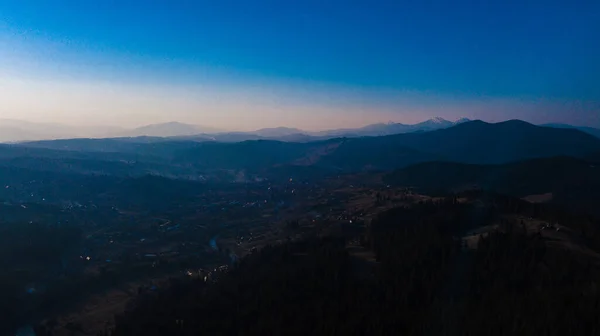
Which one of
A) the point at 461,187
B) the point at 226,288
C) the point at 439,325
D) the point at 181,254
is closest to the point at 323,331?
the point at 439,325

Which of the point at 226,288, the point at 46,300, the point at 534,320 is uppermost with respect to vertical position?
the point at 534,320

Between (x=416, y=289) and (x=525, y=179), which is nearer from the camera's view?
(x=416, y=289)

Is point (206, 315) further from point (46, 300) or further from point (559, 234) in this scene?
point (559, 234)

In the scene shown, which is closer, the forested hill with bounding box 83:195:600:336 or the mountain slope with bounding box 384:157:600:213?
the forested hill with bounding box 83:195:600:336

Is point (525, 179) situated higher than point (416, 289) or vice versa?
point (525, 179)

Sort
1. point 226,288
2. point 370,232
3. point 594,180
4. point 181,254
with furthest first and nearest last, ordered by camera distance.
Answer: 1. point 594,180
2. point 181,254
3. point 370,232
4. point 226,288

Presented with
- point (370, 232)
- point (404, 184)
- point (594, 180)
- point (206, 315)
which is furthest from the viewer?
point (404, 184)

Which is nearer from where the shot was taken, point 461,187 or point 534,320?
point 534,320

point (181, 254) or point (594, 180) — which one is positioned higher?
point (594, 180)

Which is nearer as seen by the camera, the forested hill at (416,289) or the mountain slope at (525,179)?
the forested hill at (416,289)

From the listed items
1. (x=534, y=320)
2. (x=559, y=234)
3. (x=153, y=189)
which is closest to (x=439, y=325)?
(x=534, y=320)
